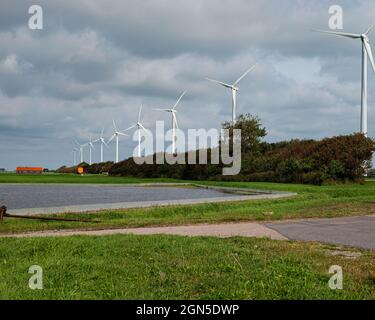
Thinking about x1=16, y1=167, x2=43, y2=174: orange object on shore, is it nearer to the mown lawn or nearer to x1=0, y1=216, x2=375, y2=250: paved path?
the mown lawn

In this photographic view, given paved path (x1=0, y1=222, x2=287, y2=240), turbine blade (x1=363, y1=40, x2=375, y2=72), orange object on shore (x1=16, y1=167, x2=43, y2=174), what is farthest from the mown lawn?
orange object on shore (x1=16, y1=167, x2=43, y2=174)

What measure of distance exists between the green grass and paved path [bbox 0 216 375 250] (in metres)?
1.52

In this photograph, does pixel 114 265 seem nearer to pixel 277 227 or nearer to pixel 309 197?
pixel 277 227

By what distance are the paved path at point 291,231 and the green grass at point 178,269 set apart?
1520 millimetres

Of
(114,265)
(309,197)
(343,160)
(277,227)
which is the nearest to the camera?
(114,265)

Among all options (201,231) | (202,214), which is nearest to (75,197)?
(202,214)

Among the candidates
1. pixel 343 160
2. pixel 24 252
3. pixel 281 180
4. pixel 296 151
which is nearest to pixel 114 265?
pixel 24 252

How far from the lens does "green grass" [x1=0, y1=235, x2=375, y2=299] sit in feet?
22.9

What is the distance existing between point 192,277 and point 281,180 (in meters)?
41.8

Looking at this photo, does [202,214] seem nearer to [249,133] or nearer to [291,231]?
[291,231]

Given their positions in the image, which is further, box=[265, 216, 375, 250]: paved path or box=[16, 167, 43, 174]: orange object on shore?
box=[16, 167, 43, 174]: orange object on shore

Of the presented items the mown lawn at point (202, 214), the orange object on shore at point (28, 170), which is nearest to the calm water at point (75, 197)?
the mown lawn at point (202, 214)

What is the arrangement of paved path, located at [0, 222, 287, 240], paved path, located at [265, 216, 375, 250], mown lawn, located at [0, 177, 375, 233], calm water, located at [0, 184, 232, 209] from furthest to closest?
calm water, located at [0, 184, 232, 209]
mown lawn, located at [0, 177, 375, 233]
paved path, located at [0, 222, 287, 240]
paved path, located at [265, 216, 375, 250]

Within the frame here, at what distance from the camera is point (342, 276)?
7.75 m
